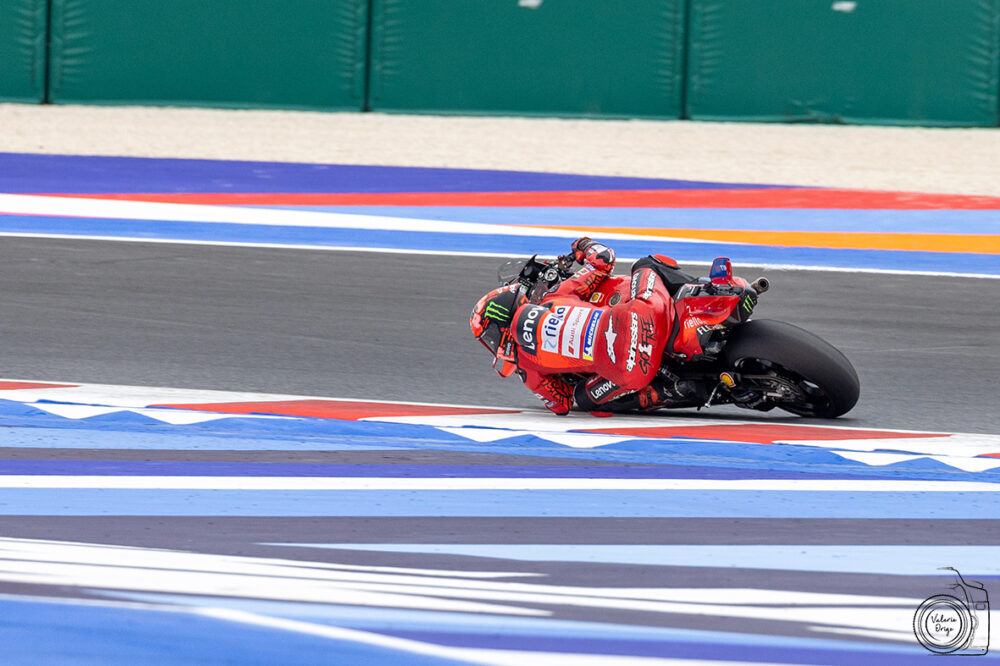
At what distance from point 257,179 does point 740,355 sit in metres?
10.5

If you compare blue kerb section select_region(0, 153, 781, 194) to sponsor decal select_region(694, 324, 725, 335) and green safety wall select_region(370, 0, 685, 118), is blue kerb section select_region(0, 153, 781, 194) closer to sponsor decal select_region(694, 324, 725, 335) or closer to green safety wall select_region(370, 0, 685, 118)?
green safety wall select_region(370, 0, 685, 118)

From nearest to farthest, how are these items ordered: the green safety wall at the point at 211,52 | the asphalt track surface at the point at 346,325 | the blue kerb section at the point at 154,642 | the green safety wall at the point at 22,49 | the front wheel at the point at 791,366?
the blue kerb section at the point at 154,642 < the front wheel at the point at 791,366 < the asphalt track surface at the point at 346,325 < the green safety wall at the point at 22,49 < the green safety wall at the point at 211,52

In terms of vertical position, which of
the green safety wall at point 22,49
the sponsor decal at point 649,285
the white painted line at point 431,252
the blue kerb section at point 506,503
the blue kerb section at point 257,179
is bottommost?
the blue kerb section at point 506,503

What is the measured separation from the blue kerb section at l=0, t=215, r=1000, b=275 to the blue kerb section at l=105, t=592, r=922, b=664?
784 centimetres

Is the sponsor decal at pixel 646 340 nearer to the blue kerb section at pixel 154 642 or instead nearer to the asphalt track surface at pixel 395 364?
the asphalt track surface at pixel 395 364

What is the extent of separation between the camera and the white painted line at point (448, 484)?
600cm

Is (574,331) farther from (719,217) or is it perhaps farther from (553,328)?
(719,217)

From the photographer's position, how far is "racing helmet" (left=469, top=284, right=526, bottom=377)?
725cm

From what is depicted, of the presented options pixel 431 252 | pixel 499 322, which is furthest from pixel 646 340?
pixel 431 252

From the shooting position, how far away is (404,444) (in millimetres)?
6703

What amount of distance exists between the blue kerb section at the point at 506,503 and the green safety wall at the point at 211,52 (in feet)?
57.2

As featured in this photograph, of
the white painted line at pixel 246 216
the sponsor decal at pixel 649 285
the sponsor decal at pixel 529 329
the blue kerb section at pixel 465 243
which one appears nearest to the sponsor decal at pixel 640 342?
the sponsor decal at pixel 649 285

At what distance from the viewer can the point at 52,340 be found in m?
8.90

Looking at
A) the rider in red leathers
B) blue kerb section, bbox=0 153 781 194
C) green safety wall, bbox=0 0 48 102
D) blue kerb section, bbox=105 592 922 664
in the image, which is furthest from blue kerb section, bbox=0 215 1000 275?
green safety wall, bbox=0 0 48 102
